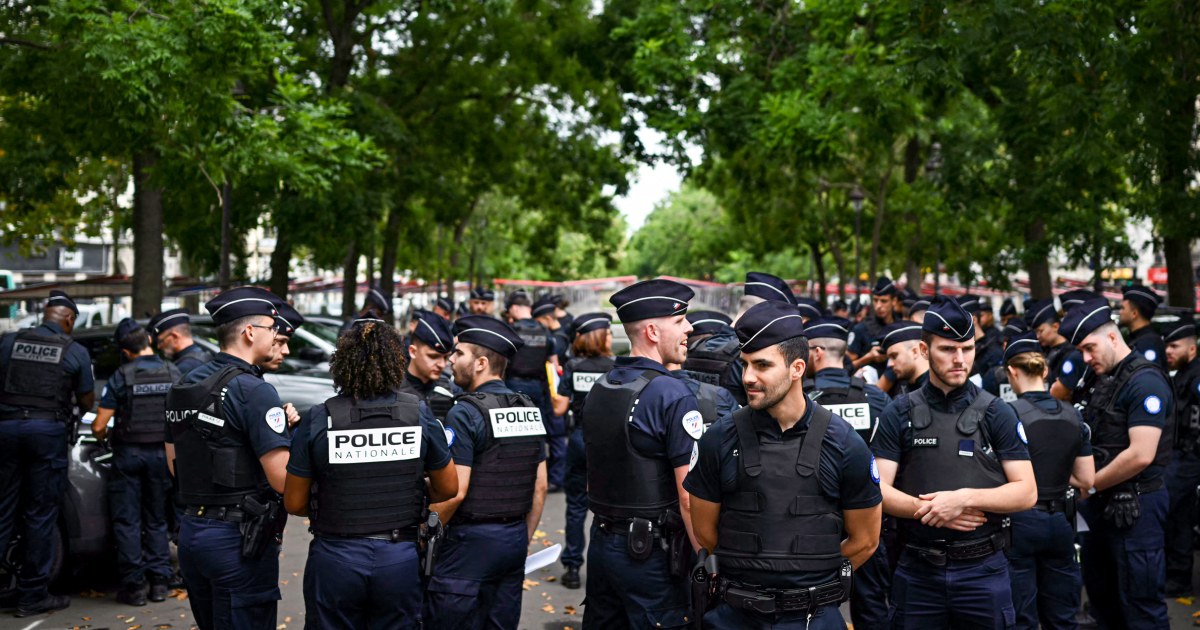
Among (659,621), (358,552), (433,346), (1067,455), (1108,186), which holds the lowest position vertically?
(659,621)

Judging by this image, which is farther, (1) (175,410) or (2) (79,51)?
(2) (79,51)

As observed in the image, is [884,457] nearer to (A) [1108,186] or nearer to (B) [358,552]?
(B) [358,552]

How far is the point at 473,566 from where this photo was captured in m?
5.28

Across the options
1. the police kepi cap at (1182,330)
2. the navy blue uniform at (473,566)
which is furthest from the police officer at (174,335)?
the police kepi cap at (1182,330)

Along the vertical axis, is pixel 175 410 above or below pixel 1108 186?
below

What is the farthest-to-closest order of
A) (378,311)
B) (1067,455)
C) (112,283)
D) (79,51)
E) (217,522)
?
(112,283) → (378,311) → (79,51) → (1067,455) → (217,522)

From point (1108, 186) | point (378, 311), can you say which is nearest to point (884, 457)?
point (378, 311)

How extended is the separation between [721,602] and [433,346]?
2584 mm

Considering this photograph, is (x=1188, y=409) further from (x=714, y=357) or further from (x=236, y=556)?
(x=236, y=556)

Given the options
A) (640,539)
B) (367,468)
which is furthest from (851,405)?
(367,468)

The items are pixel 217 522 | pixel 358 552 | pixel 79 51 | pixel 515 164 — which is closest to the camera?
pixel 358 552

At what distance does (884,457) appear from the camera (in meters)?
4.96

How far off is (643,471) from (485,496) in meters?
0.87

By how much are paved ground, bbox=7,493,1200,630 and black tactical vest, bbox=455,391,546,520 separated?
2.04m
